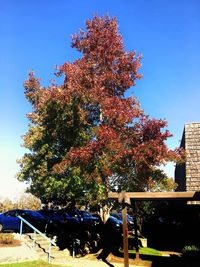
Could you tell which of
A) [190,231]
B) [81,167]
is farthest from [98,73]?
[190,231]

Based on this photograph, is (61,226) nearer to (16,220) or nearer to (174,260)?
(16,220)

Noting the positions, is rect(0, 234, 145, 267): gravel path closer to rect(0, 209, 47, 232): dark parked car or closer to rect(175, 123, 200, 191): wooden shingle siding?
rect(0, 209, 47, 232): dark parked car

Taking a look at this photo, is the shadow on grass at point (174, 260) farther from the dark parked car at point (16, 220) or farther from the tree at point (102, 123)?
the dark parked car at point (16, 220)

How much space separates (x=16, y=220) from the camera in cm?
1842

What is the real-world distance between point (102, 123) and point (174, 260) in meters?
7.62

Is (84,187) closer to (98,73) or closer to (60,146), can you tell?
(60,146)

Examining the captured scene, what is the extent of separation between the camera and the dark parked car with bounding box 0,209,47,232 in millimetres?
18391

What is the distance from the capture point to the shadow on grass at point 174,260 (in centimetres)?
1378

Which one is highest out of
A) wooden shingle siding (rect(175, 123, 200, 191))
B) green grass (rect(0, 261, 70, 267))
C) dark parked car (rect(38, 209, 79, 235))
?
wooden shingle siding (rect(175, 123, 200, 191))

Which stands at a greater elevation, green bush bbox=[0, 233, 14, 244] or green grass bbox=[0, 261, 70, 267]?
green bush bbox=[0, 233, 14, 244]

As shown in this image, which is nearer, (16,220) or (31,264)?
(31,264)

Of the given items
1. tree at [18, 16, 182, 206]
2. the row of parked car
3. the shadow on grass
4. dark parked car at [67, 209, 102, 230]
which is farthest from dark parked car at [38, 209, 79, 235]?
the shadow on grass

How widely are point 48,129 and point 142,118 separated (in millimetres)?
5326

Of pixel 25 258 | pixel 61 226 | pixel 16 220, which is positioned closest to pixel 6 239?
pixel 25 258
